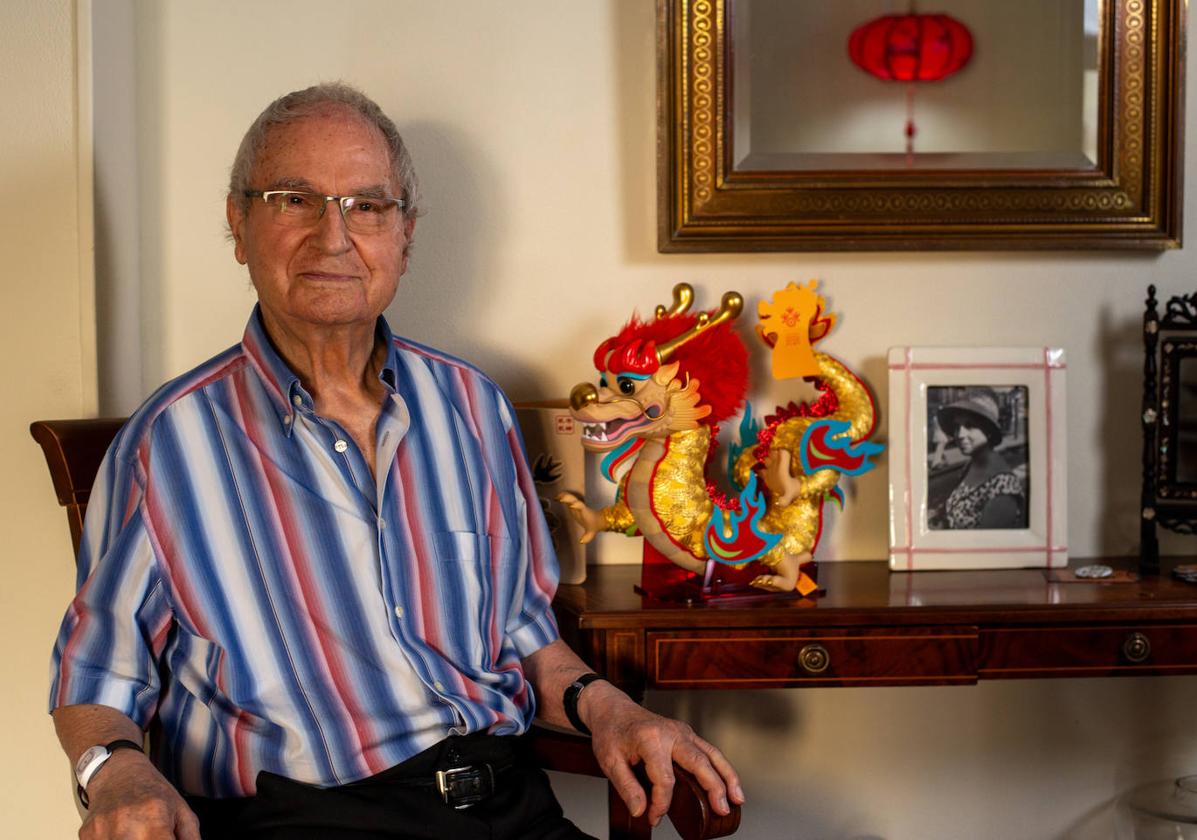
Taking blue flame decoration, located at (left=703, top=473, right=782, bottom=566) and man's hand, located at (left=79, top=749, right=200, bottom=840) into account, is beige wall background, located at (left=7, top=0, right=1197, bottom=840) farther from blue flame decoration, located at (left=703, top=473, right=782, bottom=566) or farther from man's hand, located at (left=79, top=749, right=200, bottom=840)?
man's hand, located at (left=79, top=749, right=200, bottom=840)

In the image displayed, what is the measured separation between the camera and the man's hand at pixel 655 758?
1.45 m

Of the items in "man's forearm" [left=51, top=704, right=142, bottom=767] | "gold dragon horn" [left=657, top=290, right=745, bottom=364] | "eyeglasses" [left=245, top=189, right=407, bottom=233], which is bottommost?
"man's forearm" [left=51, top=704, right=142, bottom=767]

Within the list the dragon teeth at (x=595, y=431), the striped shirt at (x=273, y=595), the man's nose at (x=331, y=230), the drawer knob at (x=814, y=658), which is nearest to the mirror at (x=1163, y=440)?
the drawer knob at (x=814, y=658)

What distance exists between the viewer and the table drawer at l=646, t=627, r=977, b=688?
1779mm

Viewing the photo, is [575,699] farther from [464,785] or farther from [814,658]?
[814,658]

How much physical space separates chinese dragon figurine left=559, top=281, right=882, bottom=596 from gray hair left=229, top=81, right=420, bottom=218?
44 centimetres

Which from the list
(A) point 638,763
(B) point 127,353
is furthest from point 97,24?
(A) point 638,763

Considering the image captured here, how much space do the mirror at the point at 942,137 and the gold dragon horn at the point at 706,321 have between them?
0.53 feet

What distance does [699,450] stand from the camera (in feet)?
6.19

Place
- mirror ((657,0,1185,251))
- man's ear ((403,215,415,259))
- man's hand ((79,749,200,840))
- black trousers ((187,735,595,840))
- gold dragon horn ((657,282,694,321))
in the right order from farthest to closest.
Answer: mirror ((657,0,1185,251))
gold dragon horn ((657,282,694,321))
man's ear ((403,215,415,259))
black trousers ((187,735,595,840))
man's hand ((79,749,200,840))

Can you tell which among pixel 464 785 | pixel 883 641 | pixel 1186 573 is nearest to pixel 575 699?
pixel 464 785

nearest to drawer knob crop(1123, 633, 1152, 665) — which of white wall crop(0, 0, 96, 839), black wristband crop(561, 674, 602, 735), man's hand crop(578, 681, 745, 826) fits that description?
man's hand crop(578, 681, 745, 826)

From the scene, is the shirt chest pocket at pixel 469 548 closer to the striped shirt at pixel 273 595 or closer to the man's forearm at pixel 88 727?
the striped shirt at pixel 273 595

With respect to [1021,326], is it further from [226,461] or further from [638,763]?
[226,461]
